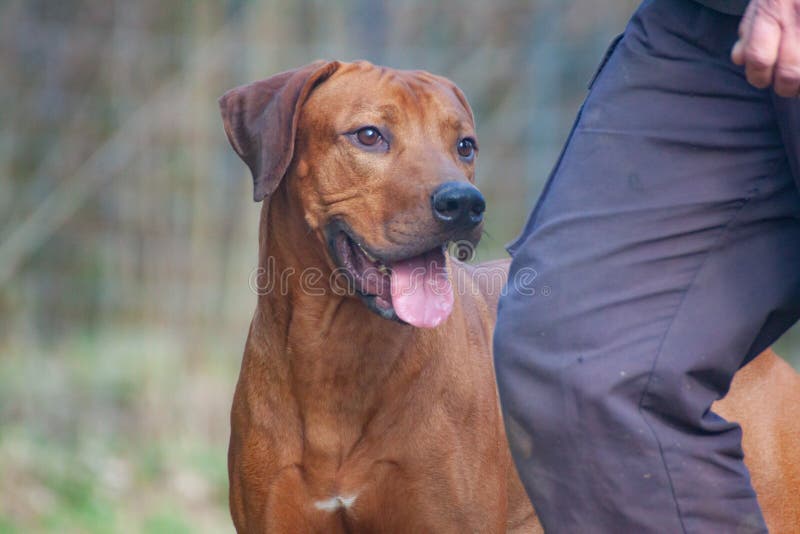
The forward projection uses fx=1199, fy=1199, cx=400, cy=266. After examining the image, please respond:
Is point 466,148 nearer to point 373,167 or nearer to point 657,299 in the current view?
point 373,167

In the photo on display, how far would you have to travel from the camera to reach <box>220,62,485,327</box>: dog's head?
11.7 feet

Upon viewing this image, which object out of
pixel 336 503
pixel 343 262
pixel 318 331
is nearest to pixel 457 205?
pixel 343 262

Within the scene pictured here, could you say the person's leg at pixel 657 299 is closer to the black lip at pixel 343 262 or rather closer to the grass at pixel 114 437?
the black lip at pixel 343 262

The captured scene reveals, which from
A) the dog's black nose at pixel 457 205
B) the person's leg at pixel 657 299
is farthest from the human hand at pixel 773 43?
the dog's black nose at pixel 457 205

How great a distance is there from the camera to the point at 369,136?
3.80 m

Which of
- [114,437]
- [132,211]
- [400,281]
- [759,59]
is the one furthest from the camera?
[132,211]

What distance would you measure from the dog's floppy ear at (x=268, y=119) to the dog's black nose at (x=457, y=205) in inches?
20.9

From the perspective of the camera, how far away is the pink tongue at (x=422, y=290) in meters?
3.57

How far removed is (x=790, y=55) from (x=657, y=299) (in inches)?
19.4

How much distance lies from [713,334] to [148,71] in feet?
18.4

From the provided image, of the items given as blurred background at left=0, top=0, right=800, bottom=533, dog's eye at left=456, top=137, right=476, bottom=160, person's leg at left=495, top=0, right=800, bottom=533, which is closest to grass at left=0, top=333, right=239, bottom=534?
blurred background at left=0, top=0, right=800, bottom=533

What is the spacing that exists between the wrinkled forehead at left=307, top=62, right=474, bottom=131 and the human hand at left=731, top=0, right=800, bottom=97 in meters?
1.94

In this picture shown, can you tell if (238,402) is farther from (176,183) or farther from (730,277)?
(176,183)

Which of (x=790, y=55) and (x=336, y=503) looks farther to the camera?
(x=336, y=503)
